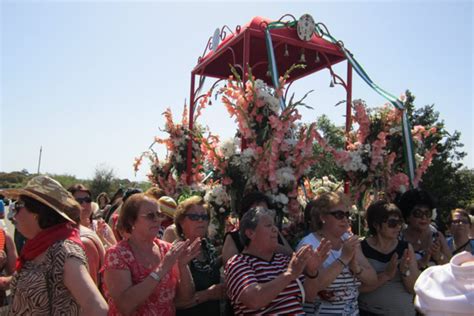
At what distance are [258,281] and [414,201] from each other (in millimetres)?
2202

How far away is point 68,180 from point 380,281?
42893 mm

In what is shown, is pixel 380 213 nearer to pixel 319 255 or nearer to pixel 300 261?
pixel 319 255

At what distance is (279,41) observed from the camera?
5629mm

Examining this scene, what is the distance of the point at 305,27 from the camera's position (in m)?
5.67

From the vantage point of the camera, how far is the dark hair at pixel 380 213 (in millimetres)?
3463

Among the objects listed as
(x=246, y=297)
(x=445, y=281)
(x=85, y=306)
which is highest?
(x=445, y=281)

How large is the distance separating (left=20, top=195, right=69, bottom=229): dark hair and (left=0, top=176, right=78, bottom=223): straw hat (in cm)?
3

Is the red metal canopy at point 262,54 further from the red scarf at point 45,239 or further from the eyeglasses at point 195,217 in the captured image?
the red scarf at point 45,239

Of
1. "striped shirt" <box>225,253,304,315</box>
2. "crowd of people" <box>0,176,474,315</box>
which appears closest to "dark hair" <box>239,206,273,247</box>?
"crowd of people" <box>0,176,474,315</box>

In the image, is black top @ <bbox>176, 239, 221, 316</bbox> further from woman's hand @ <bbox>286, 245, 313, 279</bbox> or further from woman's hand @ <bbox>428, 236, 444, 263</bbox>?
woman's hand @ <bbox>428, 236, 444, 263</bbox>

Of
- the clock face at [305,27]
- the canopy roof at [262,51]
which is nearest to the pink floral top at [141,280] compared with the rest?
the canopy roof at [262,51]

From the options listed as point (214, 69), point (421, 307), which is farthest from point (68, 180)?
point (421, 307)

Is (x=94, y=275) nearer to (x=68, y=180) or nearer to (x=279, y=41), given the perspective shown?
(x=279, y=41)

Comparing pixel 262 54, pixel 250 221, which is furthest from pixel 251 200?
pixel 262 54
